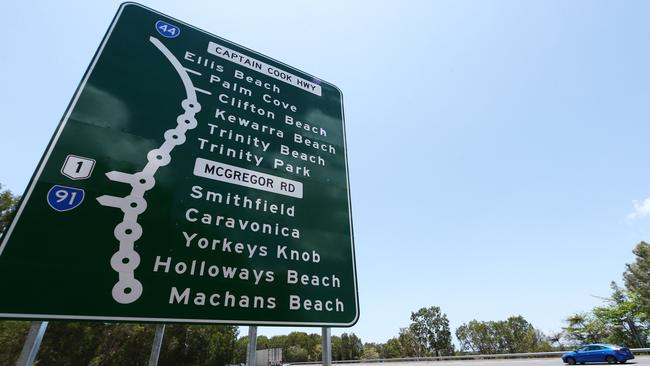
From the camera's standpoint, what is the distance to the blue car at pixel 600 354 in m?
16.8

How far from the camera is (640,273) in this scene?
4697 cm

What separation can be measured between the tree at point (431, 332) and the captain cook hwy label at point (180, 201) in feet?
260

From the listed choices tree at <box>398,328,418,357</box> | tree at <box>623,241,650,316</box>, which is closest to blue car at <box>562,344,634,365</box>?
tree at <box>623,241,650,316</box>

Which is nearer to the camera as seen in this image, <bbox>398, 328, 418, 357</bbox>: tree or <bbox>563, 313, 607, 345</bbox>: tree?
<bbox>563, 313, 607, 345</bbox>: tree

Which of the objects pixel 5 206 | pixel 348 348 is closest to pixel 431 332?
pixel 348 348

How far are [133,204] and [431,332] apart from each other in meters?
83.9

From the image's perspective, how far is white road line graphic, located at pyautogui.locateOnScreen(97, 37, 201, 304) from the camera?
2.38 metres

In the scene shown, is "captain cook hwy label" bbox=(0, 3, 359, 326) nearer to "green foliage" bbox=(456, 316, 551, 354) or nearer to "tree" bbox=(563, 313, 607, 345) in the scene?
"tree" bbox=(563, 313, 607, 345)

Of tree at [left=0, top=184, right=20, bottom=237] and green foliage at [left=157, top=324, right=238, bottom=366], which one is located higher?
tree at [left=0, top=184, right=20, bottom=237]

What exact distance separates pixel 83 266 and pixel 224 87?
2.56 metres

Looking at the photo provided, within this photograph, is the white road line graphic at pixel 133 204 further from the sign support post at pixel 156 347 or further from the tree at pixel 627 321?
the tree at pixel 627 321

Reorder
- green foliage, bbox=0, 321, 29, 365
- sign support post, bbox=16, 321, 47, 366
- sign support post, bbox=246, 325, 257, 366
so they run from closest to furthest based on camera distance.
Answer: sign support post, bbox=16, 321, 47, 366, sign support post, bbox=246, 325, 257, 366, green foliage, bbox=0, 321, 29, 365

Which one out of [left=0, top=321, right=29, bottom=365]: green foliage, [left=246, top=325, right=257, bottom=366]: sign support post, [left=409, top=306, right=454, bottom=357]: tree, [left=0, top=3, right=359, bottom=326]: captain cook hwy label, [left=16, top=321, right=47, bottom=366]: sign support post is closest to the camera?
[left=16, top=321, right=47, bottom=366]: sign support post

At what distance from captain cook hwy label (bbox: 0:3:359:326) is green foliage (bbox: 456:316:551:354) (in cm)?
8634
